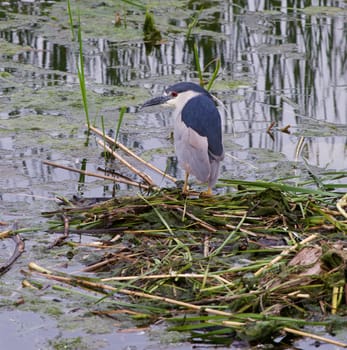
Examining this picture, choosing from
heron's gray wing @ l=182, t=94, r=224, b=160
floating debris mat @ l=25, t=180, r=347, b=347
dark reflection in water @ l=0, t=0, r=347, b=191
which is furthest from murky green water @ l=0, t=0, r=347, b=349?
heron's gray wing @ l=182, t=94, r=224, b=160

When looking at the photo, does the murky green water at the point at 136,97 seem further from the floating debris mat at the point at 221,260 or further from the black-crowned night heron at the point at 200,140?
the black-crowned night heron at the point at 200,140

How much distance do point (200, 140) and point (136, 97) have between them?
2.34 metres

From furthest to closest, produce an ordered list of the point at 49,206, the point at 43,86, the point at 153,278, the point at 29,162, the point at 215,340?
1. the point at 43,86
2. the point at 29,162
3. the point at 49,206
4. the point at 153,278
5. the point at 215,340

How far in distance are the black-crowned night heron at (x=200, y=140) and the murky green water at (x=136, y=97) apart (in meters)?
0.49

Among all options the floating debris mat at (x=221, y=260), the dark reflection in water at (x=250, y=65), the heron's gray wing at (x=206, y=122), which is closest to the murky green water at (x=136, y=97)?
the dark reflection in water at (x=250, y=65)

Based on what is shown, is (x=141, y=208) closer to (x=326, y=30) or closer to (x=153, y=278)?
(x=153, y=278)

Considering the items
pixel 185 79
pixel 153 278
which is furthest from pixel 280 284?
pixel 185 79

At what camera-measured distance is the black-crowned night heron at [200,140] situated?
579 centimetres

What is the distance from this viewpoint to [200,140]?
19.3 feet

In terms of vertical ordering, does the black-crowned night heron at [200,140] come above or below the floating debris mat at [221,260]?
above

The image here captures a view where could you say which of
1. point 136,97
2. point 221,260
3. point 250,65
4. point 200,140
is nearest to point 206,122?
point 200,140

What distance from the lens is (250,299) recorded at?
14.8 ft

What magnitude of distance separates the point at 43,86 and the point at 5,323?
408 centimetres

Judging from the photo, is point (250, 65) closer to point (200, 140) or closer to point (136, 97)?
point (136, 97)
